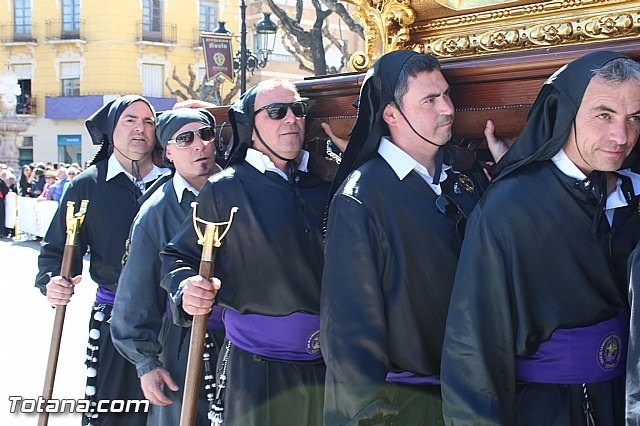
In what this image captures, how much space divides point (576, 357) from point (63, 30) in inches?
1504

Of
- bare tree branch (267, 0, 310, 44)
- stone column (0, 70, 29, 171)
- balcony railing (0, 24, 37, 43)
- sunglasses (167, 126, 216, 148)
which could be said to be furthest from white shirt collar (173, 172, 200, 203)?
balcony railing (0, 24, 37, 43)

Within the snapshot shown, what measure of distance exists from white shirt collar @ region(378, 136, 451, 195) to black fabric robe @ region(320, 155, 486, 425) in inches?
1.1

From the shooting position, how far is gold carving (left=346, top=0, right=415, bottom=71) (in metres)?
3.49

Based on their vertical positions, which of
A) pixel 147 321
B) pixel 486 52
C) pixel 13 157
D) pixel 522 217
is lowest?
pixel 13 157

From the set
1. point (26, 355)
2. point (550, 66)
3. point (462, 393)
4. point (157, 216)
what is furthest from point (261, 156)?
point (26, 355)

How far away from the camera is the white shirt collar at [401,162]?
279 centimetres

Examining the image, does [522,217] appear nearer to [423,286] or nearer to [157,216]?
[423,286]

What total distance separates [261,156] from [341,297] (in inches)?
39.7

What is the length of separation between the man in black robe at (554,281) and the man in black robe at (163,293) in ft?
5.75

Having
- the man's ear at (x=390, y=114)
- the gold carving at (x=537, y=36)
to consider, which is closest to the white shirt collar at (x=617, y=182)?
the gold carving at (x=537, y=36)

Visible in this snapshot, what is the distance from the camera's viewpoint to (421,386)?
275 cm

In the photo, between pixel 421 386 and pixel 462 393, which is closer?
pixel 462 393

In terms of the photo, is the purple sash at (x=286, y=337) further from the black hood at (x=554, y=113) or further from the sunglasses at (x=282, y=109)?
the black hood at (x=554, y=113)

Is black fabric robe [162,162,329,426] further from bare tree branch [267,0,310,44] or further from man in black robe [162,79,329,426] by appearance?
bare tree branch [267,0,310,44]
